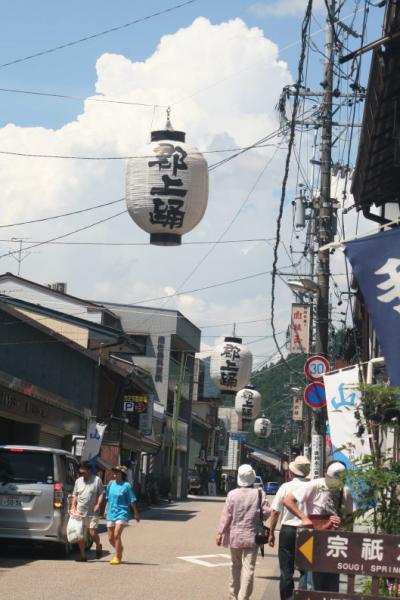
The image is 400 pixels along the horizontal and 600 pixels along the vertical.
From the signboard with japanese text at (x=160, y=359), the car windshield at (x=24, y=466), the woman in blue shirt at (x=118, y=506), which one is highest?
the signboard with japanese text at (x=160, y=359)

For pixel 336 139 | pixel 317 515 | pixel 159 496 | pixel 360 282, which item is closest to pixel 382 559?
pixel 360 282

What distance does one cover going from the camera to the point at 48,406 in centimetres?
3098

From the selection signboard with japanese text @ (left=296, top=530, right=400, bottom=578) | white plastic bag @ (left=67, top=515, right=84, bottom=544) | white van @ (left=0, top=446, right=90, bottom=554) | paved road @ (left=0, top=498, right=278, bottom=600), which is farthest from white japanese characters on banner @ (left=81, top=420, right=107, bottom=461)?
signboard with japanese text @ (left=296, top=530, right=400, bottom=578)

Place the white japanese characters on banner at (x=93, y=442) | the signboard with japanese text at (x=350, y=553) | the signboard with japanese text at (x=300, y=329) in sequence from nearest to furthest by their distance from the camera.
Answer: the signboard with japanese text at (x=350, y=553)
the white japanese characters on banner at (x=93, y=442)
the signboard with japanese text at (x=300, y=329)

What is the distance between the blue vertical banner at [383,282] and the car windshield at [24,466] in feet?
32.4

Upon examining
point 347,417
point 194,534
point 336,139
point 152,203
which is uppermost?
point 336,139

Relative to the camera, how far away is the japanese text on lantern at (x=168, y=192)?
17.8 meters

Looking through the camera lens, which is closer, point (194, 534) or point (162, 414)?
point (194, 534)

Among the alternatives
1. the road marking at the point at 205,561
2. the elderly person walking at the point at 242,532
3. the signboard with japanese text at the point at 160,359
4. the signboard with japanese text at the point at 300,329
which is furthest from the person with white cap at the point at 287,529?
the signboard with japanese text at the point at 160,359

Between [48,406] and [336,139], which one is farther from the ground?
[336,139]

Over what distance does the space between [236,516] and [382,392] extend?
382 centimetres

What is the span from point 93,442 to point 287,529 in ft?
59.6

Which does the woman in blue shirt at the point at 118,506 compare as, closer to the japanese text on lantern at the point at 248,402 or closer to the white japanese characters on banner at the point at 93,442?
the white japanese characters on banner at the point at 93,442

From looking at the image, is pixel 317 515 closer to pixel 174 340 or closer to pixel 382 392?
pixel 382 392
